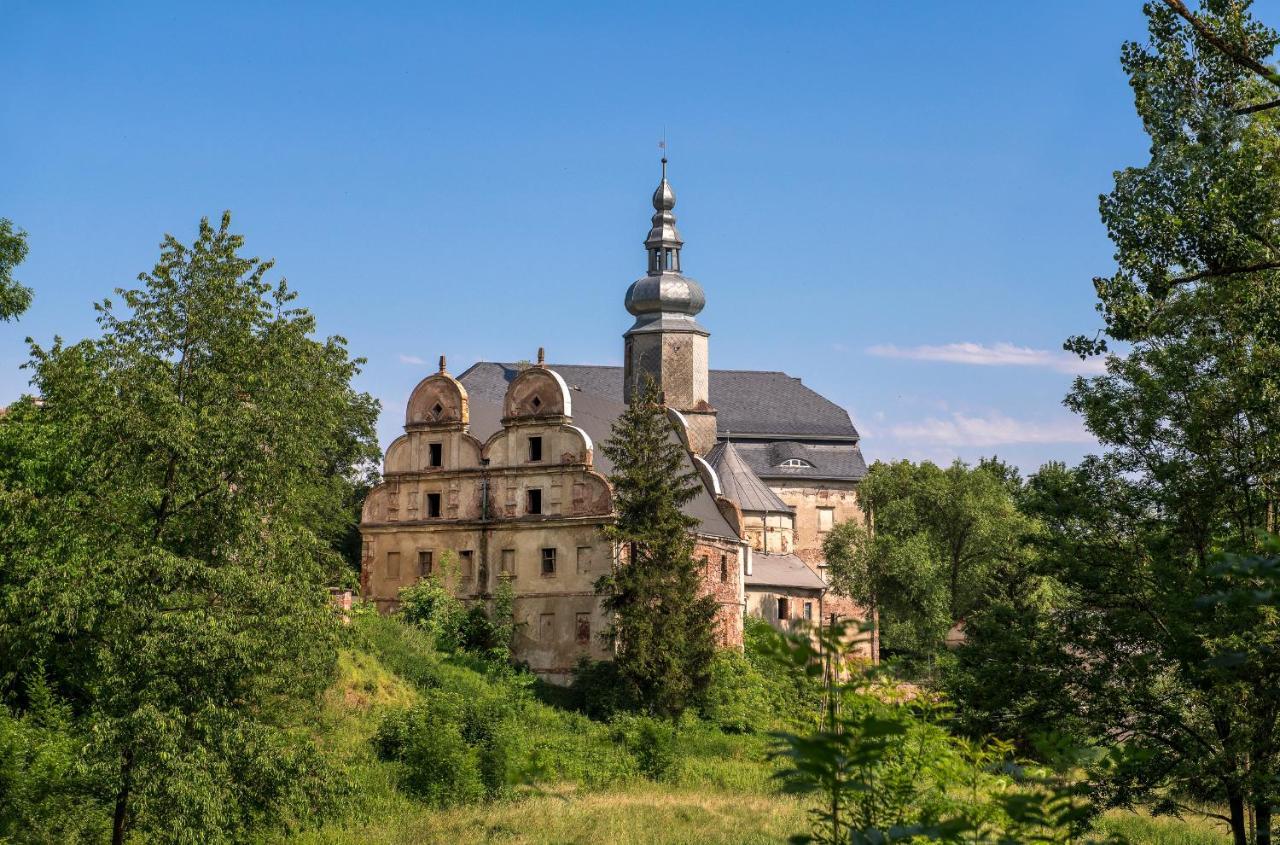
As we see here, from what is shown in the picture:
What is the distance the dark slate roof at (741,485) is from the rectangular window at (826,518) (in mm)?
11357

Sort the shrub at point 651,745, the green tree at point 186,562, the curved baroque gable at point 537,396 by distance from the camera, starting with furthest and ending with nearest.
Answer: the curved baroque gable at point 537,396 < the shrub at point 651,745 < the green tree at point 186,562

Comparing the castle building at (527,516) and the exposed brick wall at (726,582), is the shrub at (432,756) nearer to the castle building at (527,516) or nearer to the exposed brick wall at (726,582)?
the castle building at (527,516)

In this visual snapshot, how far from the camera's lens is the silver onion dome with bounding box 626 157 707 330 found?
66938mm

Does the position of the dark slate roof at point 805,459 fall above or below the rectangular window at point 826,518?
above

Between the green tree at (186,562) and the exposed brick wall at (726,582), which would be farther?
the exposed brick wall at (726,582)

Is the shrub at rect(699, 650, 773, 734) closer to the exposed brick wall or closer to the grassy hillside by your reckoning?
the grassy hillside

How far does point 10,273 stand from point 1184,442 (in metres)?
26.3

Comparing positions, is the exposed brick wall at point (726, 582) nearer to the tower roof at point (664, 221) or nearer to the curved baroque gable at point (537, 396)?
the curved baroque gable at point (537, 396)

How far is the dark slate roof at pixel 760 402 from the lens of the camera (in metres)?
78.9

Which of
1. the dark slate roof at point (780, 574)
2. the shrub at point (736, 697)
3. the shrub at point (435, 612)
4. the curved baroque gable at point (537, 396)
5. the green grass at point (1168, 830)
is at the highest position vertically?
the curved baroque gable at point (537, 396)

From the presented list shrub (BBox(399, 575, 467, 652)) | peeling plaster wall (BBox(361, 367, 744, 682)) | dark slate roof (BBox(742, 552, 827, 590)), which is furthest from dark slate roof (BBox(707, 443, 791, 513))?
shrub (BBox(399, 575, 467, 652))

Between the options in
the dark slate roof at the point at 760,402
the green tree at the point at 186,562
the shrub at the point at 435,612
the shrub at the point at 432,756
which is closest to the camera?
the green tree at the point at 186,562

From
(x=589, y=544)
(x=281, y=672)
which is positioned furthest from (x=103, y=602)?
(x=589, y=544)

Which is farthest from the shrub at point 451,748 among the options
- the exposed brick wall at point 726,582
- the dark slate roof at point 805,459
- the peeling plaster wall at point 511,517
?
the dark slate roof at point 805,459
